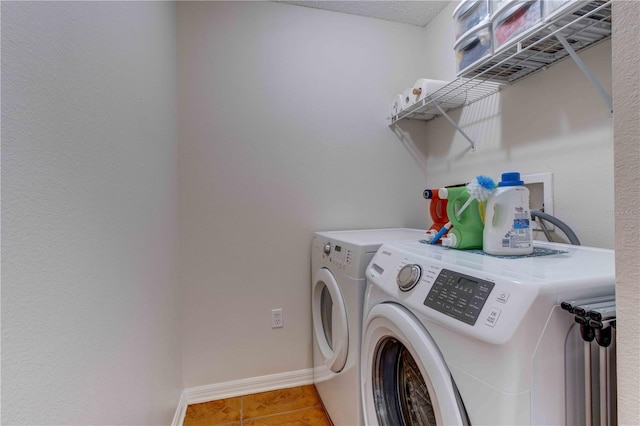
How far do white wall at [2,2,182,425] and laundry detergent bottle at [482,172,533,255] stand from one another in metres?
1.05

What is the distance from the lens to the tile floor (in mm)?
1506

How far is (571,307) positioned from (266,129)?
1.61m

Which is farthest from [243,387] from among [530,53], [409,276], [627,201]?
[530,53]

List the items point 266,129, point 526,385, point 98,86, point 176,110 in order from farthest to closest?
point 266,129, point 176,110, point 98,86, point 526,385

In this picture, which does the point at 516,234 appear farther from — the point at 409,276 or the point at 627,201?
the point at 627,201

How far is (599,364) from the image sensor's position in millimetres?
525

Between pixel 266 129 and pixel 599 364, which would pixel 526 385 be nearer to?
pixel 599 364

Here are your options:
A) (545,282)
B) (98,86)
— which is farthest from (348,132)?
(545,282)

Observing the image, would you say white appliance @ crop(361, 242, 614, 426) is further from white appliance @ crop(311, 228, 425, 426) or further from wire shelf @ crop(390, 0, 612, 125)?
wire shelf @ crop(390, 0, 612, 125)

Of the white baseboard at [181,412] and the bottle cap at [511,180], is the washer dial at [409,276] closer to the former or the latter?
the bottle cap at [511,180]

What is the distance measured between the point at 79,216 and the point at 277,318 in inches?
52.9

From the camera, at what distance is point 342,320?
125cm

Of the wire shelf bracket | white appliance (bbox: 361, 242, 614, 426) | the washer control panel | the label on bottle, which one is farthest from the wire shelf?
the washer control panel

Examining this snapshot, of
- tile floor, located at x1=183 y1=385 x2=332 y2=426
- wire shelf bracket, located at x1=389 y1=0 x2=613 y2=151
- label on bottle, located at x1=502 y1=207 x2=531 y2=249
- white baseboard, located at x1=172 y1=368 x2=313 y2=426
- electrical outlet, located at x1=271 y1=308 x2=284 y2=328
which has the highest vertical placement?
wire shelf bracket, located at x1=389 y1=0 x2=613 y2=151
